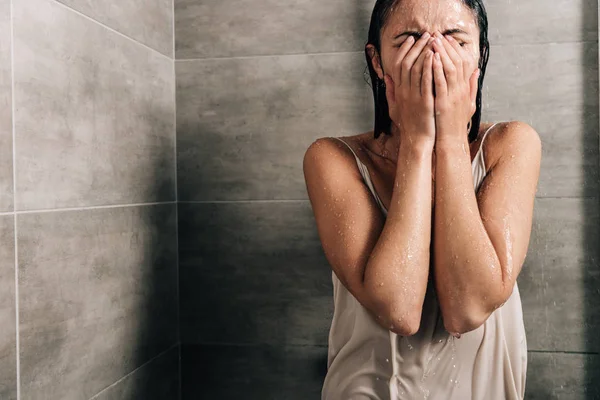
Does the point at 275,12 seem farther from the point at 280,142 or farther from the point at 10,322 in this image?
the point at 10,322

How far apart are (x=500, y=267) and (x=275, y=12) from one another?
3.20 feet

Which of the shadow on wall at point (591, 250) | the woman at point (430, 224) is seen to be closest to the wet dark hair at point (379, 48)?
the woman at point (430, 224)

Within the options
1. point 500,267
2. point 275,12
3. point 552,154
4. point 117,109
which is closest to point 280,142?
point 275,12

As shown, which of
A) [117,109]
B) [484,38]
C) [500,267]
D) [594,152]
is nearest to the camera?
[500,267]

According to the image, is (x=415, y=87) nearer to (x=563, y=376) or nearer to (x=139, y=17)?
(x=139, y=17)

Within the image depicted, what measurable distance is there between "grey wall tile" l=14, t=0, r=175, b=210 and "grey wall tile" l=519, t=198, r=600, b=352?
3.24 feet

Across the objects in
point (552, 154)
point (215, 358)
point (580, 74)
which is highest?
point (580, 74)

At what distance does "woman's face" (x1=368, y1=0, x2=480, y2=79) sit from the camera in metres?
1.01

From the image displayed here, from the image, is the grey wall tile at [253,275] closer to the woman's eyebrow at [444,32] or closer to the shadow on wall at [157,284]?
the shadow on wall at [157,284]

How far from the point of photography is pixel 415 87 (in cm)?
100

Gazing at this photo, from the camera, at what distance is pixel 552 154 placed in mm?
1475

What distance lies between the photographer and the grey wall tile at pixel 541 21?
1.45 meters

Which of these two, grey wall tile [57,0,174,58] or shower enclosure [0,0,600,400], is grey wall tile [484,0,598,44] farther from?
grey wall tile [57,0,174,58]

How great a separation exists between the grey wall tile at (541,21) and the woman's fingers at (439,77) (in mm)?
601
